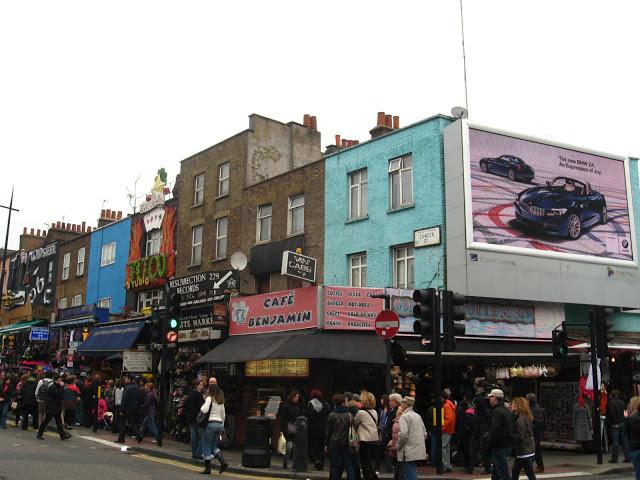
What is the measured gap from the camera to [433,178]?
20594 millimetres

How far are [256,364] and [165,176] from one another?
15.9 metres

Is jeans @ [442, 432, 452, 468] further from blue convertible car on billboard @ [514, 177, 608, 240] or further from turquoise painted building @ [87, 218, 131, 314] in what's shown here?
turquoise painted building @ [87, 218, 131, 314]

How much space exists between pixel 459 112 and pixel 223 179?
11.7 meters

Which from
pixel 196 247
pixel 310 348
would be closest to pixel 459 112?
pixel 310 348

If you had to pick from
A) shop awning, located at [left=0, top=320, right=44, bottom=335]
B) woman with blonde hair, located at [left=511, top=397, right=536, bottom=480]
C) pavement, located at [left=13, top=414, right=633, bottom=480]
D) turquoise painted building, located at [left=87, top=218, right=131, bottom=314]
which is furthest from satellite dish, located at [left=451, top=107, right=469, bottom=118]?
shop awning, located at [left=0, top=320, right=44, bottom=335]

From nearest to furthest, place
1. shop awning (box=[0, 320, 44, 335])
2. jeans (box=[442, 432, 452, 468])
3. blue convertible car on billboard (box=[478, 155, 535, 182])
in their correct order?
jeans (box=[442, 432, 452, 468]) < blue convertible car on billboard (box=[478, 155, 535, 182]) < shop awning (box=[0, 320, 44, 335])

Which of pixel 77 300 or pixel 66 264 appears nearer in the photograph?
pixel 77 300

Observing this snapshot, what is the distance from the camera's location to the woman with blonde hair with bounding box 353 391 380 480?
37.4 ft

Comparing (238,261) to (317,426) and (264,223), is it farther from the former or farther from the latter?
(317,426)

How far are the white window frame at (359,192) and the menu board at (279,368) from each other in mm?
6034

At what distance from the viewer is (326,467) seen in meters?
15.2

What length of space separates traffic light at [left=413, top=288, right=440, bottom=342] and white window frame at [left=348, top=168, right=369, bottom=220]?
31.9 ft

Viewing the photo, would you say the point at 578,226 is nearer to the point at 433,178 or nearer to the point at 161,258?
the point at 433,178

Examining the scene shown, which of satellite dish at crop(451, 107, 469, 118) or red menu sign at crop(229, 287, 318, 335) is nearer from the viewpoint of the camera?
red menu sign at crop(229, 287, 318, 335)
